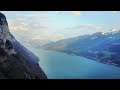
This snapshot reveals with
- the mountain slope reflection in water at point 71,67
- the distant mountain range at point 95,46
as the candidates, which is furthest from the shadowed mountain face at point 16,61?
the distant mountain range at point 95,46

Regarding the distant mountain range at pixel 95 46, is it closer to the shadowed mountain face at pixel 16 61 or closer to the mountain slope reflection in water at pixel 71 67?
the mountain slope reflection in water at pixel 71 67

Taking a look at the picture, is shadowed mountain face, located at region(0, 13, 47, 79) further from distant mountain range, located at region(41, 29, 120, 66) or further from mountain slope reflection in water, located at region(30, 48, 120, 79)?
distant mountain range, located at region(41, 29, 120, 66)

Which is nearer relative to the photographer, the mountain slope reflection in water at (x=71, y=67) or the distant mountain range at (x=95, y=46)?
the mountain slope reflection in water at (x=71, y=67)

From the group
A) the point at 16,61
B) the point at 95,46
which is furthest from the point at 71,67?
the point at 16,61

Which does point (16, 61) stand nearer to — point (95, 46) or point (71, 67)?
point (71, 67)
